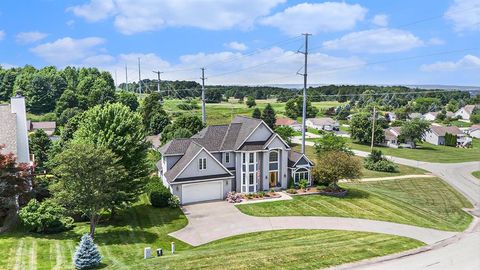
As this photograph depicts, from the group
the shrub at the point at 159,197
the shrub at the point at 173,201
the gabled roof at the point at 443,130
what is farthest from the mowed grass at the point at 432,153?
the shrub at the point at 159,197

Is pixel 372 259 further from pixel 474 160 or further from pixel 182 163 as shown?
pixel 474 160

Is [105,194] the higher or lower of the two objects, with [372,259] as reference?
higher

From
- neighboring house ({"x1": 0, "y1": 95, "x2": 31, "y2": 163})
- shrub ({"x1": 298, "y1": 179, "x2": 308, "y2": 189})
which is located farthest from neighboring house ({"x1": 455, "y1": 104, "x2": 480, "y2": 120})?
neighboring house ({"x1": 0, "y1": 95, "x2": 31, "y2": 163})

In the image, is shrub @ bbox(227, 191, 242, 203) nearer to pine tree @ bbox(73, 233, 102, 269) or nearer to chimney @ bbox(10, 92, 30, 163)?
chimney @ bbox(10, 92, 30, 163)

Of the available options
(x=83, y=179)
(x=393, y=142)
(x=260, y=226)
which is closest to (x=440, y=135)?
(x=393, y=142)

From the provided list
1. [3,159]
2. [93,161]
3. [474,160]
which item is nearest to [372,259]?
[93,161]

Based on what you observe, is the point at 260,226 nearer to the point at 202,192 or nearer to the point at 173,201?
the point at 202,192

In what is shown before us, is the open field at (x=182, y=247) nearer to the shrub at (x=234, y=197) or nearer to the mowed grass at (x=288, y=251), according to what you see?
the mowed grass at (x=288, y=251)
